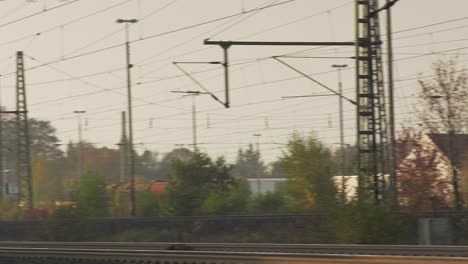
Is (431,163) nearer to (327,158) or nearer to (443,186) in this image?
(443,186)

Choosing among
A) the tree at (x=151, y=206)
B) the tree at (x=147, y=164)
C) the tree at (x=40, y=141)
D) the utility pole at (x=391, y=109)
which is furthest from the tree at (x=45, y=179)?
the utility pole at (x=391, y=109)

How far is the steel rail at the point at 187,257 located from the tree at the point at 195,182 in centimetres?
2761

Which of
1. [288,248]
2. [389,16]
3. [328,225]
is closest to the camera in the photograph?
[288,248]

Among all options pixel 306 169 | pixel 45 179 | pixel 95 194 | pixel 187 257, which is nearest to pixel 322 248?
pixel 187 257

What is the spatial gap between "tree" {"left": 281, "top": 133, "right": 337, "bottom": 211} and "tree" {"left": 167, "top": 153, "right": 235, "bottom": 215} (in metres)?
10.5

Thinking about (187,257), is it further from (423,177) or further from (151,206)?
(151,206)

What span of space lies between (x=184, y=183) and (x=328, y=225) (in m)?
26.3

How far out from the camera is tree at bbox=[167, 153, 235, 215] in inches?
2212

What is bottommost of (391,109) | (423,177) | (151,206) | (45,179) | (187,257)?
(187,257)

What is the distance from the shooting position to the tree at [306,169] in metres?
42.8

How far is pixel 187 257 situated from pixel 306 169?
77.5 ft

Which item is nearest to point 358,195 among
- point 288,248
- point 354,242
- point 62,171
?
point 354,242

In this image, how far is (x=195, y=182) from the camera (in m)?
58.4

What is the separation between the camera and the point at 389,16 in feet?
130
